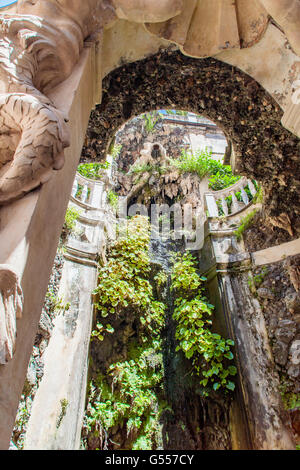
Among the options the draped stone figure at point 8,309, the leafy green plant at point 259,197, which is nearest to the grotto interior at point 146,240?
the draped stone figure at point 8,309

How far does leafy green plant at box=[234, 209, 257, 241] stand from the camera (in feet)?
17.5

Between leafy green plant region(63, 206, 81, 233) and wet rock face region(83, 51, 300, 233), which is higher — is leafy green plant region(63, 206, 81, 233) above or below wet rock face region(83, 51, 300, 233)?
above

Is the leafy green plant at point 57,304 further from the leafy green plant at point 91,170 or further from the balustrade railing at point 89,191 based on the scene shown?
the leafy green plant at point 91,170

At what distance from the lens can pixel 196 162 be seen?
335 inches

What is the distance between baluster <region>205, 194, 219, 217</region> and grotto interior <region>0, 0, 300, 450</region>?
0.05 meters

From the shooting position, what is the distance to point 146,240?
6320 mm

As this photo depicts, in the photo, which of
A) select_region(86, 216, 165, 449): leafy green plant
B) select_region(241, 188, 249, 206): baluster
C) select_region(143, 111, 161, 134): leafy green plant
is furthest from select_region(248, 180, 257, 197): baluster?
select_region(143, 111, 161, 134): leafy green plant

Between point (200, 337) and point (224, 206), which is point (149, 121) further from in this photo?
point (200, 337)

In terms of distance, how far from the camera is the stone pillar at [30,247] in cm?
87

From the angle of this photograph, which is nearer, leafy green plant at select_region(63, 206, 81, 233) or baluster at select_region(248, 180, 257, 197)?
leafy green plant at select_region(63, 206, 81, 233)

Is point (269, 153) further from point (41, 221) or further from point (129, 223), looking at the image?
point (129, 223)

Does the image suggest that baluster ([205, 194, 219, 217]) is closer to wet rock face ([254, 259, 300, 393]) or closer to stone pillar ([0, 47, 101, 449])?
wet rock face ([254, 259, 300, 393])

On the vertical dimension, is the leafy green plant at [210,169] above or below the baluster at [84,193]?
above

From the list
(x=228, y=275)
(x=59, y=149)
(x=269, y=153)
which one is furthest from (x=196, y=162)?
(x=59, y=149)
